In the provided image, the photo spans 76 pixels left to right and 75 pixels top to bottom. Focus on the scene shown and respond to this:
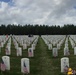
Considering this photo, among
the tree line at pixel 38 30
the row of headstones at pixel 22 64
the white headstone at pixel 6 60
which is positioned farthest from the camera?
the tree line at pixel 38 30

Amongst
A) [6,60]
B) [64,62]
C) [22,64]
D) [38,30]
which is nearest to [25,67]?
[22,64]

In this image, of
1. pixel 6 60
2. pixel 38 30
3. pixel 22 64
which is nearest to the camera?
pixel 22 64

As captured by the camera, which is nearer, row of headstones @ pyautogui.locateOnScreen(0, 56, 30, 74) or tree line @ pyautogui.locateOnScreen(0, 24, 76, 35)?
row of headstones @ pyautogui.locateOnScreen(0, 56, 30, 74)

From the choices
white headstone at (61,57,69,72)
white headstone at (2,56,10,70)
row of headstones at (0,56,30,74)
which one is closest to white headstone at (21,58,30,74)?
row of headstones at (0,56,30,74)

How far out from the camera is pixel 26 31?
11562 centimetres

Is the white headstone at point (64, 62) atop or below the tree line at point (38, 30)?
below

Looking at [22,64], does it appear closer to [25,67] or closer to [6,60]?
[25,67]

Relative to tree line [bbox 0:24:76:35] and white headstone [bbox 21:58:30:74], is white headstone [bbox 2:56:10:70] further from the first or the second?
tree line [bbox 0:24:76:35]

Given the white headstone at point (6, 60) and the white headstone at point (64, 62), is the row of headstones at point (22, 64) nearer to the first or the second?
the white headstone at point (6, 60)

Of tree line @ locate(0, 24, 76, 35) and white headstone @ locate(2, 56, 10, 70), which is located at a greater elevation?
tree line @ locate(0, 24, 76, 35)

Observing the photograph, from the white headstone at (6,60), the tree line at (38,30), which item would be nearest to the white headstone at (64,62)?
the white headstone at (6,60)

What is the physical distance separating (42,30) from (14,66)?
10059 centimetres

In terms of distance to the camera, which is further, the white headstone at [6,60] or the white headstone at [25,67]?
the white headstone at [6,60]

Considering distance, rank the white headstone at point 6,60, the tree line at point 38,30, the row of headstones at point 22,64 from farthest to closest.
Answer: the tree line at point 38,30 → the white headstone at point 6,60 → the row of headstones at point 22,64
